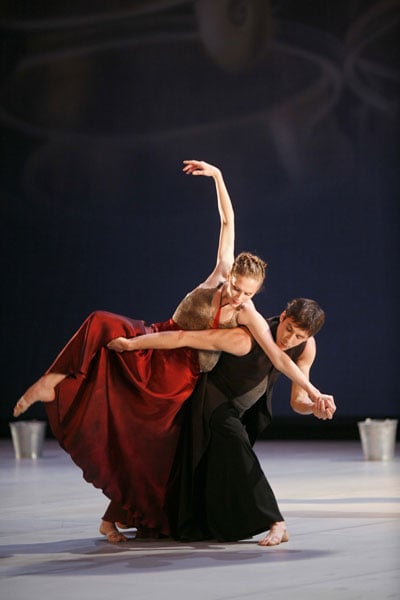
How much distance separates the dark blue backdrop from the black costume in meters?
4.21

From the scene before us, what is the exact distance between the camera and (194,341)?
429cm

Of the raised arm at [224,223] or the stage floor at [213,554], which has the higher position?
the raised arm at [224,223]

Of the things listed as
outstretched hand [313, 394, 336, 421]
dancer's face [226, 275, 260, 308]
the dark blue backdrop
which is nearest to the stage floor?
outstretched hand [313, 394, 336, 421]

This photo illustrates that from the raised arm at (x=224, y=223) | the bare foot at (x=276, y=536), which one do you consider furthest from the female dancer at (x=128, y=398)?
the bare foot at (x=276, y=536)

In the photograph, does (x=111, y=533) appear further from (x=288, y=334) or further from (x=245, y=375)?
(x=288, y=334)

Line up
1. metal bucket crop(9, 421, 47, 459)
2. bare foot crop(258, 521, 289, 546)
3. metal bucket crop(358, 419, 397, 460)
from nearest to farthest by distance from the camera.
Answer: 1. bare foot crop(258, 521, 289, 546)
2. metal bucket crop(358, 419, 397, 460)
3. metal bucket crop(9, 421, 47, 459)

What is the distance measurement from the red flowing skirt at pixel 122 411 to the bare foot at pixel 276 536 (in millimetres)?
441

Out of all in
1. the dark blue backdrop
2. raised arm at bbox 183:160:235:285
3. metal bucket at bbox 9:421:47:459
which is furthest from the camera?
the dark blue backdrop

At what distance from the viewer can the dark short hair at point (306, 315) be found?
407cm

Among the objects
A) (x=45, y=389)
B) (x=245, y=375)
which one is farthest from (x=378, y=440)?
(x=45, y=389)

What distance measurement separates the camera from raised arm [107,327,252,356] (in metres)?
4.25

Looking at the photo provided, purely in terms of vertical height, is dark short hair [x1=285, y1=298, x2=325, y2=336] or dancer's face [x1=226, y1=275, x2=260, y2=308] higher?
dancer's face [x1=226, y1=275, x2=260, y2=308]

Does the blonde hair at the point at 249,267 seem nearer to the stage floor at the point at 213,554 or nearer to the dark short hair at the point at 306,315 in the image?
the dark short hair at the point at 306,315

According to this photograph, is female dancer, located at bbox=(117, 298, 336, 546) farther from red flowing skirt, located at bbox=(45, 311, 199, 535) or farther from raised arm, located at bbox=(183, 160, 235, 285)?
raised arm, located at bbox=(183, 160, 235, 285)
